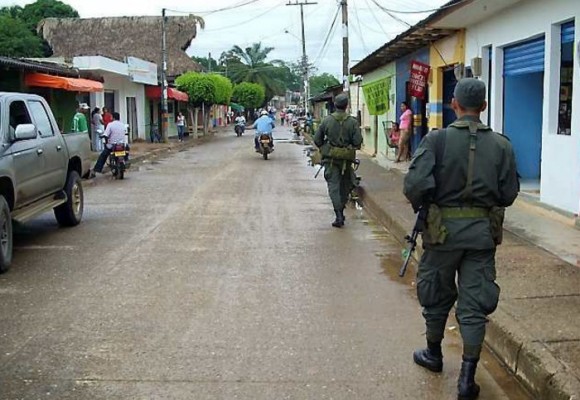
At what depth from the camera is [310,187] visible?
1631 cm

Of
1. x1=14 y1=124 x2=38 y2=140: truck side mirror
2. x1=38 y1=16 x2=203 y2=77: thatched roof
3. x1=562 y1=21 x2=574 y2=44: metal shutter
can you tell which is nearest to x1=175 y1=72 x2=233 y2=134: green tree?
x1=38 y1=16 x2=203 y2=77: thatched roof

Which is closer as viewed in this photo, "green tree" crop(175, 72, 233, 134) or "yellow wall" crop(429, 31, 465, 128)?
"yellow wall" crop(429, 31, 465, 128)

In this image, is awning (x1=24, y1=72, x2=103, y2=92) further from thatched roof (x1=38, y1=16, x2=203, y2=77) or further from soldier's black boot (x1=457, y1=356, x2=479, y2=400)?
thatched roof (x1=38, y1=16, x2=203, y2=77)

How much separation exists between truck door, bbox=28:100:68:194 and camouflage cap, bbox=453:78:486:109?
6285mm

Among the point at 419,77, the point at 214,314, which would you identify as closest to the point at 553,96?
the point at 214,314

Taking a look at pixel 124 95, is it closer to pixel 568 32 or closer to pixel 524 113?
pixel 524 113

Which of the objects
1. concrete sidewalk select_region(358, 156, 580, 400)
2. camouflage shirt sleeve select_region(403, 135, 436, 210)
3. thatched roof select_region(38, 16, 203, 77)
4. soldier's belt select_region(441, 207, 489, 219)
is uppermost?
thatched roof select_region(38, 16, 203, 77)

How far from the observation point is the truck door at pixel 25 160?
8.35m

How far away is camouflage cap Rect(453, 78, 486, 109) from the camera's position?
4457mm

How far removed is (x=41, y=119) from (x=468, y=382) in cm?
720

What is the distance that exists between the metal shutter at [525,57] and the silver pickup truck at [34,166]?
694 centimetres

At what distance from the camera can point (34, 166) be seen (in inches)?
350

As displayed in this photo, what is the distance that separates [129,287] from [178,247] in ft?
6.79

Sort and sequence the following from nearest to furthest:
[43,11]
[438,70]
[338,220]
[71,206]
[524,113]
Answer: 1. [71,206]
2. [338,220]
3. [524,113]
4. [438,70]
5. [43,11]
